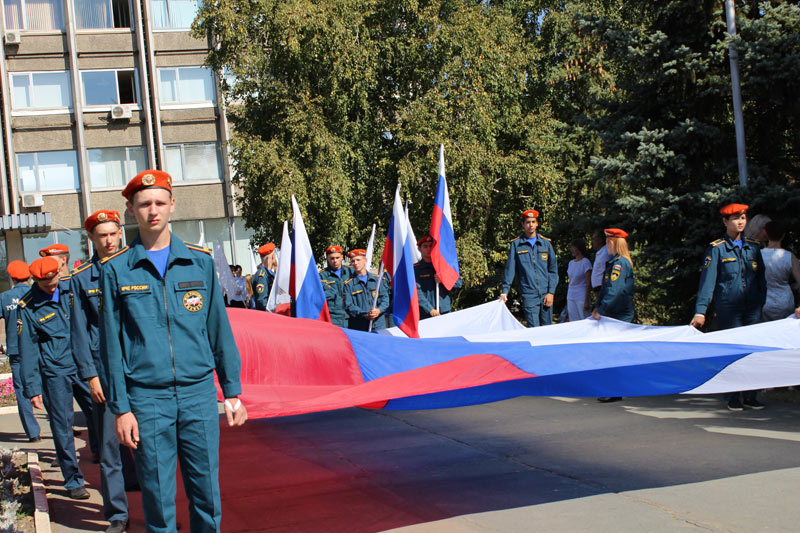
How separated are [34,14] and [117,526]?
109ft

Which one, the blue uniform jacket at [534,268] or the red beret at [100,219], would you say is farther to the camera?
the blue uniform jacket at [534,268]

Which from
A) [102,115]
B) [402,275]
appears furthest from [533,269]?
[102,115]

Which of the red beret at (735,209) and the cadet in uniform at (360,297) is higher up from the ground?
the red beret at (735,209)

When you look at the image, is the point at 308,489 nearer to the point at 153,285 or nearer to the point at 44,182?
the point at 153,285

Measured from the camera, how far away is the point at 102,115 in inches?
1323

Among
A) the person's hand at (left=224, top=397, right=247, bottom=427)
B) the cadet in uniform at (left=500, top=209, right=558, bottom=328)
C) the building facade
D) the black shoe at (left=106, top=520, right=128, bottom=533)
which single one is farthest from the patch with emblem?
the building facade

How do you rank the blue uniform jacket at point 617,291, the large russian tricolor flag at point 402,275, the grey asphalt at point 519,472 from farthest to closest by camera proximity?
the large russian tricolor flag at point 402,275 → the blue uniform jacket at point 617,291 → the grey asphalt at point 519,472

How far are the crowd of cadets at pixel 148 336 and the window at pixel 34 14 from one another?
2844cm

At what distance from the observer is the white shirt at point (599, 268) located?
1012cm

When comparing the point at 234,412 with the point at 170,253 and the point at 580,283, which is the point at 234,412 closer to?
the point at 170,253

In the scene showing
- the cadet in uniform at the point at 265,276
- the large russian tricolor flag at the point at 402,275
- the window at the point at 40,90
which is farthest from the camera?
the window at the point at 40,90

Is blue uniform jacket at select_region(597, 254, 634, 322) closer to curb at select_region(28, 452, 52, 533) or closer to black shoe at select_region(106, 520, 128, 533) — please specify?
black shoe at select_region(106, 520, 128, 533)

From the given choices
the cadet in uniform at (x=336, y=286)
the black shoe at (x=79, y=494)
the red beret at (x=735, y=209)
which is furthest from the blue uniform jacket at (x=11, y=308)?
the red beret at (x=735, y=209)

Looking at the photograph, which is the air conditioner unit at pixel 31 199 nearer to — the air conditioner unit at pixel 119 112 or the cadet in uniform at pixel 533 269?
the air conditioner unit at pixel 119 112
